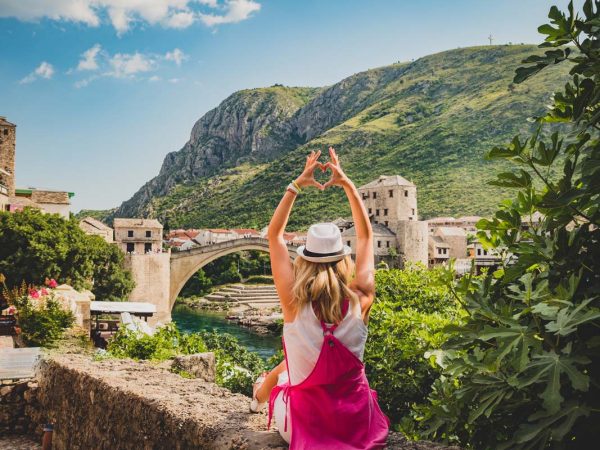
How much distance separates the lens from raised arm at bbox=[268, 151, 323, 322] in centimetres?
214

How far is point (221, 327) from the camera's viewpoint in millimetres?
37406

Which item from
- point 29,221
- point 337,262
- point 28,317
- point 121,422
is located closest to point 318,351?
point 337,262

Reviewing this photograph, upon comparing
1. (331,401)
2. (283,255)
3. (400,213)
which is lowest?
(331,401)

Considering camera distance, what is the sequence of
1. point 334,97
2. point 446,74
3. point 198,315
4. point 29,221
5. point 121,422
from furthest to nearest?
point 334,97 < point 446,74 < point 198,315 < point 29,221 < point 121,422

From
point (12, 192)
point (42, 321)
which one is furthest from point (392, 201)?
point (42, 321)

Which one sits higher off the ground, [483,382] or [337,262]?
[337,262]

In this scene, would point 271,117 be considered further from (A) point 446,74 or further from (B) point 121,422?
(B) point 121,422

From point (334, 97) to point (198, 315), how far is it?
119828 millimetres

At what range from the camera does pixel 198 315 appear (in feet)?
142

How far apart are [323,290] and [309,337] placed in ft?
0.63

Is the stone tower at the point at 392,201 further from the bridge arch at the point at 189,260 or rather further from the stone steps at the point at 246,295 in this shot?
the bridge arch at the point at 189,260

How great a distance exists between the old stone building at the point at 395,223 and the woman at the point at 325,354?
134 feet

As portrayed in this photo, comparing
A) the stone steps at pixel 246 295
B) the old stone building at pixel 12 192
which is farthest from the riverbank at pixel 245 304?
the old stone building at pixel 12 192

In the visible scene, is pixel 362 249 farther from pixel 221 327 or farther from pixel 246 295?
pixel 246 295
